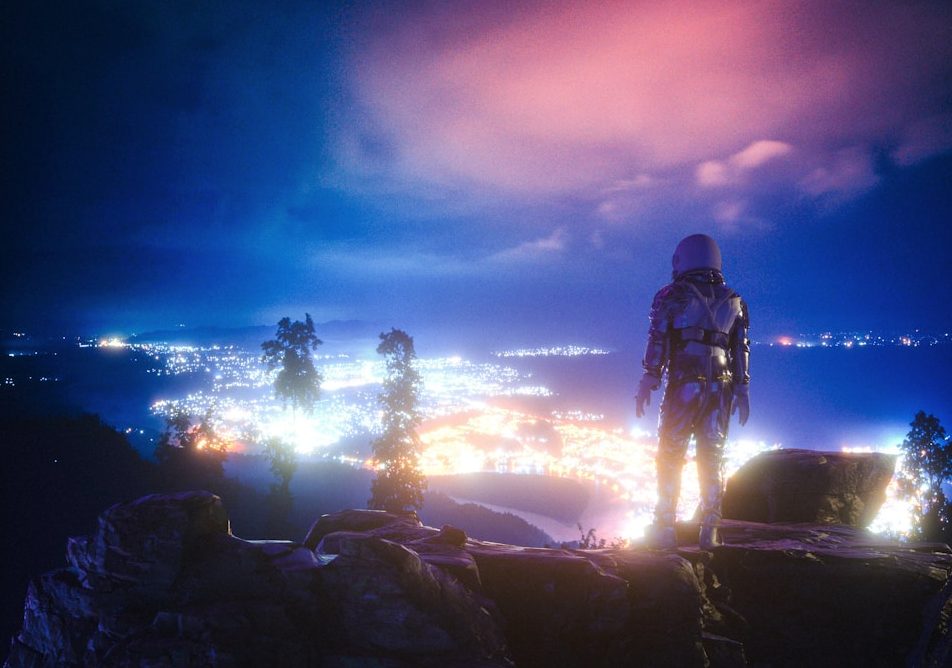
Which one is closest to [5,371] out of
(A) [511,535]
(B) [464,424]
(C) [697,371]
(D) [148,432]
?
(D) [148,432]

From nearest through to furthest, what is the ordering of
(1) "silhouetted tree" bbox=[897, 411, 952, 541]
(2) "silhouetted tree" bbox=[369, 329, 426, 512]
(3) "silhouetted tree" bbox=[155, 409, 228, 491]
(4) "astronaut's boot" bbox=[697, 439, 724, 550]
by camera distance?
(4) "astronaut's boot" bbox=[697, 439, 724, 550], (2) "silhouetted tree" bbox=[369, 329, 426, 512], (1) "silhouetted tree" bbox=[897, 411, 952, 541], (3) "silhouetted tree" bbox=[155, 409, 228, 491]

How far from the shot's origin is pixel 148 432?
61.1 metres

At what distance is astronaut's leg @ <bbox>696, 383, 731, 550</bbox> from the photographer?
669 cm

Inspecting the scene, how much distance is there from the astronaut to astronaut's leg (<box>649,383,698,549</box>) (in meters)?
0.01

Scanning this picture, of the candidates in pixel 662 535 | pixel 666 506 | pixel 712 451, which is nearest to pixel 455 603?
pixel 662 535

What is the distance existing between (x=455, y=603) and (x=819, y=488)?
851 centimetres

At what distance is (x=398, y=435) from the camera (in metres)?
24.2

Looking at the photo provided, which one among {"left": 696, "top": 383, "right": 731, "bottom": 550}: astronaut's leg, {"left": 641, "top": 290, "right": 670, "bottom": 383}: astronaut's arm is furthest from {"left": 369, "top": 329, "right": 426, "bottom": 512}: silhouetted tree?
{"left": 696, "top": 383, "right": 731, "bottom": 550}: astronaut's leg

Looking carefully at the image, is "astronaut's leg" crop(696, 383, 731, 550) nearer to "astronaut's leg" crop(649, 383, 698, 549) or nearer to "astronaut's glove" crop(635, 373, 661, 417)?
"astronaut's leg" crop(649, 383, 698, 549)

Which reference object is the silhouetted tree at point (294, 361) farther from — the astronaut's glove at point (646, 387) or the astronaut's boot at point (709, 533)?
the astronaut's boot at point (709, 533)

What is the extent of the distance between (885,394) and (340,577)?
21954 centimetres

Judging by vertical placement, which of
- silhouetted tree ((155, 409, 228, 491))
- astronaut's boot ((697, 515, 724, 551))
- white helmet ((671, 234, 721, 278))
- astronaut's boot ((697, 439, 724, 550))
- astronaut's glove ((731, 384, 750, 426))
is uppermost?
white helmet ((671, 234, 721, 278))

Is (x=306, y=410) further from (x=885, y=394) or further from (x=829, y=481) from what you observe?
(x=885, y=394)

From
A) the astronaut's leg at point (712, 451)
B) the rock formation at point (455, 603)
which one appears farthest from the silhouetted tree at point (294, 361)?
the astronaut's leg at point (712, 451)
